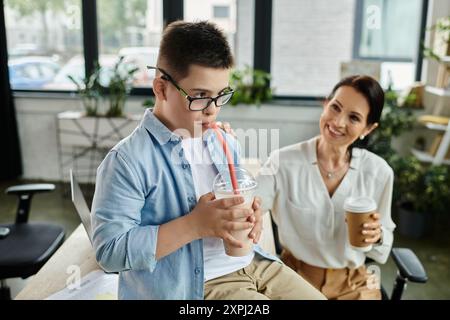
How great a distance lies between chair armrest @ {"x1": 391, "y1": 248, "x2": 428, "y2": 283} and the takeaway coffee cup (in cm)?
27

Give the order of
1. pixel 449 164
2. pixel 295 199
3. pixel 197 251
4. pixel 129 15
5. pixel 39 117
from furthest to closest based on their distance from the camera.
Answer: pixel 39 117 → pixel 129 15 → pixel 449 164 → pixel 295 199 → pixel 197 251

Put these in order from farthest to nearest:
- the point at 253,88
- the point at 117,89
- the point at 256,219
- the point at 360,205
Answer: the point at 253,88
the point at 117,89
the point at 360,205
the point at 256,219

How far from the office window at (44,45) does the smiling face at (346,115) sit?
123 centimetres

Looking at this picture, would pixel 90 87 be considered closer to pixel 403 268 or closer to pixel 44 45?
pixel 44 45

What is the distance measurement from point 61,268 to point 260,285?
0.48 metres

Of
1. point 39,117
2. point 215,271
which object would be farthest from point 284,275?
point 39,117

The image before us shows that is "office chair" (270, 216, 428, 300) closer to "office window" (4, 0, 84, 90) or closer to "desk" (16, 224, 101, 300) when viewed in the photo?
"desk" (16, 224, 101, 300)

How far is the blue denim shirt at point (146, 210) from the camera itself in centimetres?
63

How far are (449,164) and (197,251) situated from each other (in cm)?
259

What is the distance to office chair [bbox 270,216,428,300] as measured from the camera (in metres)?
1.17

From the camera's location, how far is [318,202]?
3.78 ft

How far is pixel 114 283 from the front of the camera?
0.78 m

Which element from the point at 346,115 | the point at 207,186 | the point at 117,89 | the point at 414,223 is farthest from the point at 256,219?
the point at 414,223

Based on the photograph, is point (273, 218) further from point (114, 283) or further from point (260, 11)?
point (260, 11)
